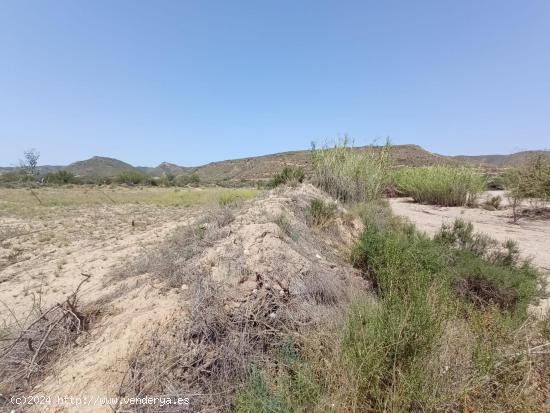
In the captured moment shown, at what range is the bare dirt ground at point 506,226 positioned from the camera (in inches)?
316

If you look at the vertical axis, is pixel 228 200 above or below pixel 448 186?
below

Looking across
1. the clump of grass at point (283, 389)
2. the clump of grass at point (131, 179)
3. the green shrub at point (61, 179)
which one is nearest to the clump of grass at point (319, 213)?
the clump of grass at point (283, 389)

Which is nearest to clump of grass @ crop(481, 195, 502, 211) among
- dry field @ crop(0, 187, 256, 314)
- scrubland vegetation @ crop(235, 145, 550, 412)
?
dry field @ crop(0, 187, 256, 314)

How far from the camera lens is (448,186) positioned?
1797 centimetres

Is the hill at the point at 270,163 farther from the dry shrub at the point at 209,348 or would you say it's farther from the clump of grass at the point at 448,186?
the dry shrub at the point at 209,348

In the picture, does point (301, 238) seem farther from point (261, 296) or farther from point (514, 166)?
point (514, 166)

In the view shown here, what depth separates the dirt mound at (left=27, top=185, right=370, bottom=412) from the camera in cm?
254

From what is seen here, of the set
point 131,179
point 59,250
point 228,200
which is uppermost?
point 131,179

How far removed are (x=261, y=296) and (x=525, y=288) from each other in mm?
3802

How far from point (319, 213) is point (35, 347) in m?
5.63

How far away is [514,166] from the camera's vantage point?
15641mm

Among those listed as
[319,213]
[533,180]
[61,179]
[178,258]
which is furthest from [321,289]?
[61,179]

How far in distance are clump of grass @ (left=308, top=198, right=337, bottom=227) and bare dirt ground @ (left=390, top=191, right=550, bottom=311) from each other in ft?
12.2

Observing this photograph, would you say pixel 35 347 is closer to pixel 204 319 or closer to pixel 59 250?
pixel 204 319
